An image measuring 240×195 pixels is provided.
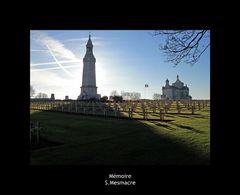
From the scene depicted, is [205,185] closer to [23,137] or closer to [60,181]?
[60,181]

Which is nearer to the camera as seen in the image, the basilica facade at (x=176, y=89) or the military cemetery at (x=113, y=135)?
the military cemetery at (x=113, y=135)

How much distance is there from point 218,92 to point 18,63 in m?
2.45

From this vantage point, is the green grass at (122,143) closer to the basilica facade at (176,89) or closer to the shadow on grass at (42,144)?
the shadow on grass at (42,144)

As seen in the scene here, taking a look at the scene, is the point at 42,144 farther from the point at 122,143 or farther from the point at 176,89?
the point at 176,89

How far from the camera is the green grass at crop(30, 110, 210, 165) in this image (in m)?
3.22

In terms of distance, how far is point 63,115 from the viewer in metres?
3.97

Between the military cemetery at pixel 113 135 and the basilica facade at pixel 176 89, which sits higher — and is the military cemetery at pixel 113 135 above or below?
below

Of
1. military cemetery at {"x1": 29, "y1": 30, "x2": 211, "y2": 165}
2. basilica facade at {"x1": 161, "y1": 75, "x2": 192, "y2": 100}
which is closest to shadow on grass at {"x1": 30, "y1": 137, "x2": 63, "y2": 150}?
military cemetery at {"x1": 29, "y1": 30, "x2": 211, "y2": 165}

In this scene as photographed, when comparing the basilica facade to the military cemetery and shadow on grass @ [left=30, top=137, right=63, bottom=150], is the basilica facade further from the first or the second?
shadow on grass @ [left=30, top=137, right=63, bottom=150]

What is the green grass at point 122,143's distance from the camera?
127 inches

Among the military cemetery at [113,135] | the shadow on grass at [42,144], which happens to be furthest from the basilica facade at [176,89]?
the shadow on grass at [42,144]

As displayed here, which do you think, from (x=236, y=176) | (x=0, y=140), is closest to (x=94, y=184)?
(x=0, y=140)

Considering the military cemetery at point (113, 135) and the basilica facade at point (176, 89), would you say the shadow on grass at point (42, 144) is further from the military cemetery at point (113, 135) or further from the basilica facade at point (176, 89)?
the basilica facade at point (176, 89)

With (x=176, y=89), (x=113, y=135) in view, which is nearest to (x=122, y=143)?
(x=113, y=135)
